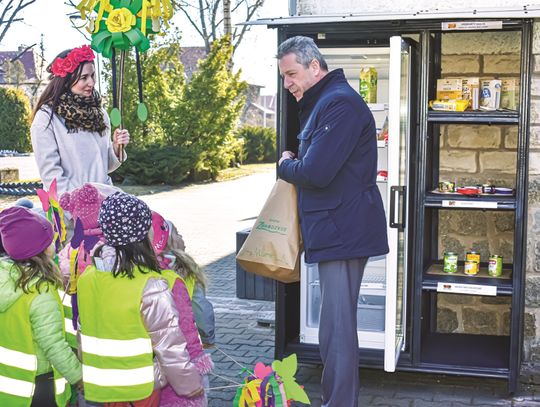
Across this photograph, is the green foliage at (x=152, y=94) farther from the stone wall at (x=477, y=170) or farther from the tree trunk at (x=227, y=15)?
the stone wall at (x=477, y=170)

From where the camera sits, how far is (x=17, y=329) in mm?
3395

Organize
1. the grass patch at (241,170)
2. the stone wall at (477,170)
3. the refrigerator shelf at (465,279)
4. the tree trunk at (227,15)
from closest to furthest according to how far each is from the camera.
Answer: the refrigerator shelf at (465,279) → the stone wall at (477,170) → the grass patch at (241,170) → the tree trunk at (227,15)

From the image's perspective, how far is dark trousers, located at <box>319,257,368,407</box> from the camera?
4.21 metres

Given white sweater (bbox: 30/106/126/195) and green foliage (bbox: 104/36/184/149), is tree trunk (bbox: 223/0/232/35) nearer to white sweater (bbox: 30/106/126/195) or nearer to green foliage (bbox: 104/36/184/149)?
green foliage (bbox: 104/36/184/149)

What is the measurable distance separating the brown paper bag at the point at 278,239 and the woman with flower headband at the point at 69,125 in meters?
0.93

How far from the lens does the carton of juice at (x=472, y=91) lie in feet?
17.0

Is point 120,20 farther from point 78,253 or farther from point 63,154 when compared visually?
point 78,253

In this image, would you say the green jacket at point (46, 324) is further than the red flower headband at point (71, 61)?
No

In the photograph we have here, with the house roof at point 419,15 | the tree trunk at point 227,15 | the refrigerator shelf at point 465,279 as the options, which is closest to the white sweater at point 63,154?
the house roof at point 419,15

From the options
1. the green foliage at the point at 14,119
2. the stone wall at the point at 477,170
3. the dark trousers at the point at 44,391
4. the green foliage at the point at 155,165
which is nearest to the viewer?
the dark trousers at the point at 44,391

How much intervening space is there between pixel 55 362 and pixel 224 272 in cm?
629

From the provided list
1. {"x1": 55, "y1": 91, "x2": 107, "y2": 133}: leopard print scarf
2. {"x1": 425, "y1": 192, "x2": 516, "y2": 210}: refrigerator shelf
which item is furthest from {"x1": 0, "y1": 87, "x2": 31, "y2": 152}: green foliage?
{"x1": 425, "y1": 192, "x2": 516, "y2": 210}: refrigerator shelf

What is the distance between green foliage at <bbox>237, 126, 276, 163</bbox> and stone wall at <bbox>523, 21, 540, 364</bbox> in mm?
27255

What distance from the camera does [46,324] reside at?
339 cm
